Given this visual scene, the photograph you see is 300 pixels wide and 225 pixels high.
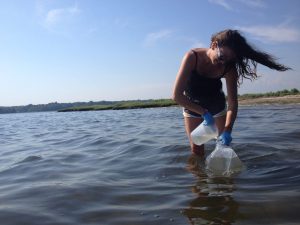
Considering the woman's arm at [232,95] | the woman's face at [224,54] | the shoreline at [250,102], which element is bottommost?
the shoreline at [250,102]

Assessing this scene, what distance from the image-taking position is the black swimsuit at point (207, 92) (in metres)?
6.07

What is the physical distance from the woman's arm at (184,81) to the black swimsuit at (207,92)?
1.37 ft

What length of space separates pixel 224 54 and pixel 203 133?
117 centimetres

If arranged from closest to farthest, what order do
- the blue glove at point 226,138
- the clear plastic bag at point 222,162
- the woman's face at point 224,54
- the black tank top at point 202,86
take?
the woman's face at point 224,54 → the blue glove at point 226,138 → the clear plastic bag at point 222,162 → the black tank top at point 202,86

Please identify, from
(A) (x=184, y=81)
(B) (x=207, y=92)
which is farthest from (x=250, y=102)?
(A) (x=184, y=81)

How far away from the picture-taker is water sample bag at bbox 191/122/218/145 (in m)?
5.64

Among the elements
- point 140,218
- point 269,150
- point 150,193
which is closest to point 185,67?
point 150,193

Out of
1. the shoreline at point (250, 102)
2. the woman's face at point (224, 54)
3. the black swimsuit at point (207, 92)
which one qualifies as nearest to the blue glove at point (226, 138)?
the black swimsuit at point (207, 92)

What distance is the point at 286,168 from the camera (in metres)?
5.88

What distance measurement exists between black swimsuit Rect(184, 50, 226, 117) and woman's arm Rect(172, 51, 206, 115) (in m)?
0.42

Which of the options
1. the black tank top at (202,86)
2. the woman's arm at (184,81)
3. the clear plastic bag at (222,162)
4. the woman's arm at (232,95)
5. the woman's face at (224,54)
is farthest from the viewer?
the black tank top at (202,86)

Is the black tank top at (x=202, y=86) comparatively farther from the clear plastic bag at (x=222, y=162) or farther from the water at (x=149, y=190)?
the water at (x=149, y=190)

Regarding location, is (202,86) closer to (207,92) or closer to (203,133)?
(207,92)

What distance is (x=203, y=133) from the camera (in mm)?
5809
